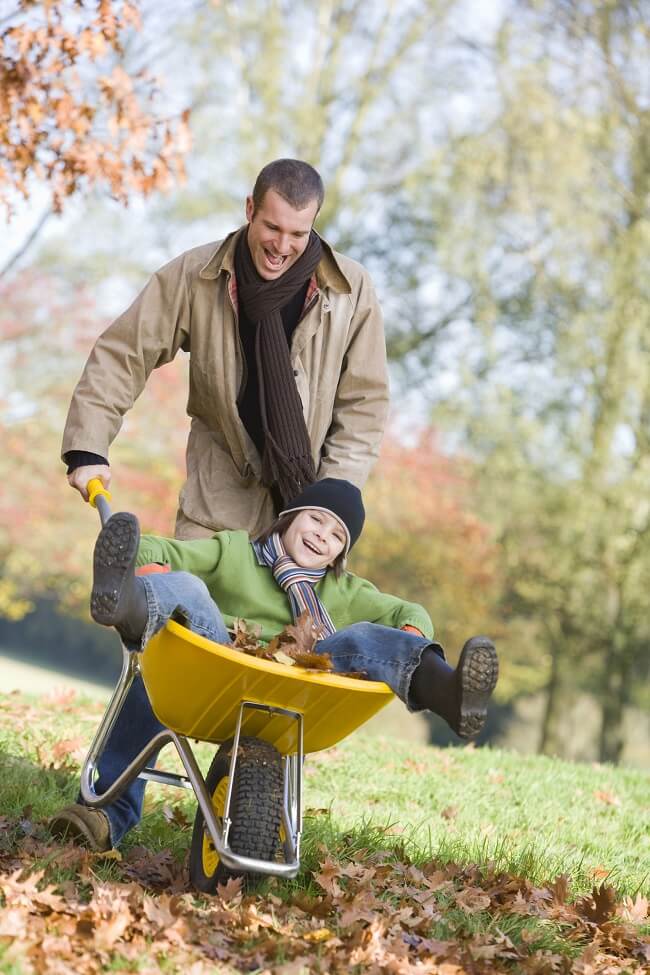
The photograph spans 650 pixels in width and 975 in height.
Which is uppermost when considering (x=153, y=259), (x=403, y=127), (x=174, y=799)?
(x=403, y=127)

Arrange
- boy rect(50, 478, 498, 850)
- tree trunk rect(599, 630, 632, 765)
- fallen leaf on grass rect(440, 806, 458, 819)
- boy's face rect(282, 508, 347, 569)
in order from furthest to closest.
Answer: tree trunk rect(599, 630, 632, 765), fallen leaf on grass rect(440, 806, 458, 819), boy's face rect(282, 508, 347, 569), boy rect(50, 478, 498, 850)

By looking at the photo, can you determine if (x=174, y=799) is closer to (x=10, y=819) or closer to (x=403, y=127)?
(x=10, y=819)

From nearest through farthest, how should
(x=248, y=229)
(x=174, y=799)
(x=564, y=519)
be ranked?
(x=248, y=229)
(x=174, y=799)
(x=564, y=519)

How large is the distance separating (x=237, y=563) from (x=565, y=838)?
2226 millimetres

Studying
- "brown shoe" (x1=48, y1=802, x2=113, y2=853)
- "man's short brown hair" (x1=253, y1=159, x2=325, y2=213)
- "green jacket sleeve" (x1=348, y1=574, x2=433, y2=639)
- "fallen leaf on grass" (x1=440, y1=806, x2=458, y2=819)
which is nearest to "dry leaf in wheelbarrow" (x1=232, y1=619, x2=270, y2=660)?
"green jacket sleeve" (x1=348, y1=574, x2=433, y2=639)

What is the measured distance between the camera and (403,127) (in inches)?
605

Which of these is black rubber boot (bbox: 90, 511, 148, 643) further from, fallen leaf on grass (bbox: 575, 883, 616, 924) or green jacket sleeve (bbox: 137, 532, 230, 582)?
fallen leaf on grass (bbox: 575, 883, 616, 924)

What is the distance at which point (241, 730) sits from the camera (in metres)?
3.29

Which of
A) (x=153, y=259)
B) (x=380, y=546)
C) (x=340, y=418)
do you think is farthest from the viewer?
(x=153, y=259)

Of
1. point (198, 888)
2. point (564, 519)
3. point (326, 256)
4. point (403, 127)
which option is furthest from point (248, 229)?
point (403, 127)

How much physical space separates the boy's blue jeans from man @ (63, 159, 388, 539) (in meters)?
0.66

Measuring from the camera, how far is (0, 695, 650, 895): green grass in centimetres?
407

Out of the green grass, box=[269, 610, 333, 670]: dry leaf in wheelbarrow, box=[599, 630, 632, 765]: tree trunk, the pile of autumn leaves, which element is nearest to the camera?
the pile of autumn leaves

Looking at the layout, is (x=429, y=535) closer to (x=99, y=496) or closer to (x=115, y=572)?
(x=99, y=496)
